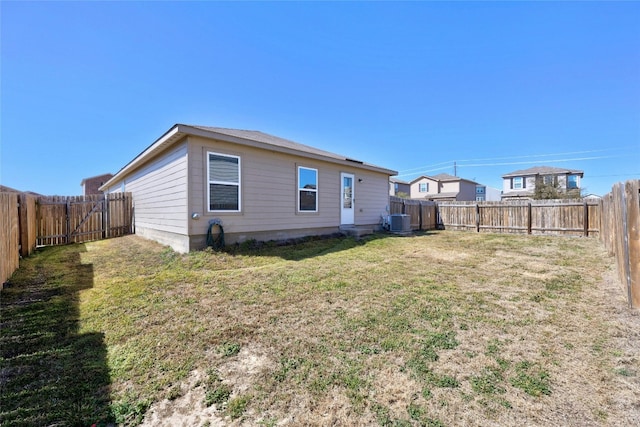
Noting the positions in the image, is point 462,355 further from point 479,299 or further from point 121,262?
point 121,262

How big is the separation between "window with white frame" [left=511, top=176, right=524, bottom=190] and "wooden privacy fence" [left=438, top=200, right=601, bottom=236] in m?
27.4

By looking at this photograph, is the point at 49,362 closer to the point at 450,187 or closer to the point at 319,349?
the point at 319,349

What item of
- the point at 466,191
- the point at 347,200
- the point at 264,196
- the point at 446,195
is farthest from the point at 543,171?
the point at 264,196

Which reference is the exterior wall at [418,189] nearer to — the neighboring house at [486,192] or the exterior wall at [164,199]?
the neighboring house at [486,192]

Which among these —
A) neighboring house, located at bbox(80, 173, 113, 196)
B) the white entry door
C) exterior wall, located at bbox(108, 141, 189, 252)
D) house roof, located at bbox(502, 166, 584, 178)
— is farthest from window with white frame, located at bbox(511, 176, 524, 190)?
neighboring house, located at bbox(80, 173, 113, 196)

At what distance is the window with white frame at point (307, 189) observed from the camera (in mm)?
8688

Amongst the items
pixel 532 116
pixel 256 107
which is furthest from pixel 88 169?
pixel 532 116

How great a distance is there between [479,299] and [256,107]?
42.6 ft

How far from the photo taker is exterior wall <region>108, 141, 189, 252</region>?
654 cm

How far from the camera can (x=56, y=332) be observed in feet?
9.32

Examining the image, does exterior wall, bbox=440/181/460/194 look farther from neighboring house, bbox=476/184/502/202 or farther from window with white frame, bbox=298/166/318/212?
window with white frame, bbox=298/166/318/212

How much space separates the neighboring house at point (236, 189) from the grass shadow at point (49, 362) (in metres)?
2.87

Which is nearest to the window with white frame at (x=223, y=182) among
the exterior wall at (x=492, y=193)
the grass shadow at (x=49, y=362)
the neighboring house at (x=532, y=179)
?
the grass shadow at (x=49, y=362)

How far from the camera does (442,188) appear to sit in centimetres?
3469
